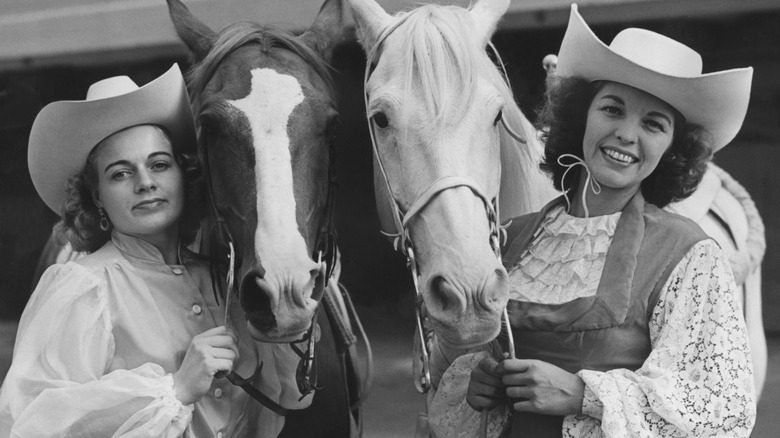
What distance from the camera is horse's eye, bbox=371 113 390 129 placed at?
1968mm

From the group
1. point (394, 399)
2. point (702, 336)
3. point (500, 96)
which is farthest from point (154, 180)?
point (394, 399)

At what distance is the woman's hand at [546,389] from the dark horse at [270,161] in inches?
18.5

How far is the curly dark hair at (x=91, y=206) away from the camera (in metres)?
2.06

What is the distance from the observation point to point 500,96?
1.98 m

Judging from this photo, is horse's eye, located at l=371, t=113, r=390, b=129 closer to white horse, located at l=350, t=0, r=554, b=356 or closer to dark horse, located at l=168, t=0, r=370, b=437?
white horse, located at l=350, t=0, r=554, b=356

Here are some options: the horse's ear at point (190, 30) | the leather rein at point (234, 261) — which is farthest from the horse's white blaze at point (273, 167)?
the horse's ear at point (190, 30)

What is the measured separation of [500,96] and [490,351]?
1.96 feet

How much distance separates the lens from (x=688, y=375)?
1.67 metres

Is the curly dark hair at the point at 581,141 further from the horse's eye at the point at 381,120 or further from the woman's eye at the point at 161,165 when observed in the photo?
the woman's eye at the point at 161,165

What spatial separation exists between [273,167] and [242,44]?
0.43 m

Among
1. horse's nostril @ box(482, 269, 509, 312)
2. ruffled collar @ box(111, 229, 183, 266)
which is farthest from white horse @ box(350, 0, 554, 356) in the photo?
ruffled collar @ box(111, 229, 183, 266)

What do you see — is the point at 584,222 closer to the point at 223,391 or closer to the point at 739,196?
the point at 223,391

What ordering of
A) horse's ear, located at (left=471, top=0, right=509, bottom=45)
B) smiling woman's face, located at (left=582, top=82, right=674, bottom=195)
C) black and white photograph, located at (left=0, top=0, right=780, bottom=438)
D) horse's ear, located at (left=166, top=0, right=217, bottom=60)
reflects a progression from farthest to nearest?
horse's ear, located at (left=166, top=0, right=217, bottom=60) → horse's ear, located at (left=471, top=0, right=509, bottom=45) → smiling woman's face, located at (left=582, top=82, right=674, bottom=195) → black and white photograph, located at (left=0, top=0, right=780, bottom=438)

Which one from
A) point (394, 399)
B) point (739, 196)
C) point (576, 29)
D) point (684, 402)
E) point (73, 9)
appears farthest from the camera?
point (73, 9)
